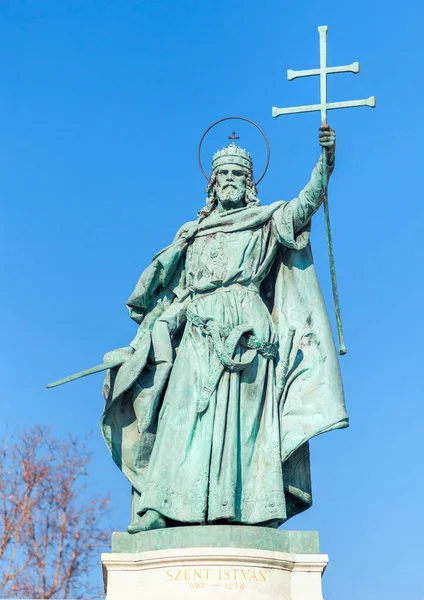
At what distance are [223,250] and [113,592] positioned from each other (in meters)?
4.18

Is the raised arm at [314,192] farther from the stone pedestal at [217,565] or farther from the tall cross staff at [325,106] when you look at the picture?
the stone pedestal at [217,565]

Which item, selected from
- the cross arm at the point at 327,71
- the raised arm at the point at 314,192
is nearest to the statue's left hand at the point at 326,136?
the raised arm at the point at 314,192

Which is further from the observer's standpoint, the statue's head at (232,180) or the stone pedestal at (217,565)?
the statue's head at (232,180)

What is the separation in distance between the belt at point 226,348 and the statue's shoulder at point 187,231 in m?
1.22

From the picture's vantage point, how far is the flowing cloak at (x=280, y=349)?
14.8m

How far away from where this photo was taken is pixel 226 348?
14.8 m

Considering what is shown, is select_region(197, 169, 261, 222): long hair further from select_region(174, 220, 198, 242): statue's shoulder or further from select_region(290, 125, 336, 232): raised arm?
select_region(290, 125, 336, 232): raised arm

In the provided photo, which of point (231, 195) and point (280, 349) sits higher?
point (231, 195)

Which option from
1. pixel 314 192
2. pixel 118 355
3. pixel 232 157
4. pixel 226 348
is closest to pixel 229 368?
pixel 226 348

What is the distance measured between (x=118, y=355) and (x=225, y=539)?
2.70 meters

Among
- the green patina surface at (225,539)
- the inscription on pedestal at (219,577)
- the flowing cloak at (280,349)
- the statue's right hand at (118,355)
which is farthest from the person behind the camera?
the statue's right hand at (118,355)

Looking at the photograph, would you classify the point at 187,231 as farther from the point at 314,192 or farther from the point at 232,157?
the point at 314,192

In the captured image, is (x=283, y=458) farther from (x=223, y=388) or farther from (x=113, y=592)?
(x=113, y=592)

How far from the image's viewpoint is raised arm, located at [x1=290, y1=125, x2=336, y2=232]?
14695mm
